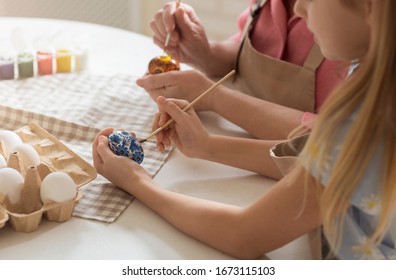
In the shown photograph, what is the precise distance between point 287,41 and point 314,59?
0.11 metres

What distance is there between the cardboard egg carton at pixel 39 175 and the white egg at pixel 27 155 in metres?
0.01

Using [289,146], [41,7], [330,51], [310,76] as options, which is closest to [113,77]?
[310,76]

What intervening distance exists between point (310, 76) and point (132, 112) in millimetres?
369

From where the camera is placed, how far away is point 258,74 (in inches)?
51.6

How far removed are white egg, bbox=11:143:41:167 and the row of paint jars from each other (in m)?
0.45

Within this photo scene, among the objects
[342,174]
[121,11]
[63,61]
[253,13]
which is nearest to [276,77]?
[253,13]

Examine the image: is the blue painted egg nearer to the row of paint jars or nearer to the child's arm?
the child's arm

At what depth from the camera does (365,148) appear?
0.66 m

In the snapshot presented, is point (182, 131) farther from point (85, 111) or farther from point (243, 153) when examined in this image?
point (85, 111)

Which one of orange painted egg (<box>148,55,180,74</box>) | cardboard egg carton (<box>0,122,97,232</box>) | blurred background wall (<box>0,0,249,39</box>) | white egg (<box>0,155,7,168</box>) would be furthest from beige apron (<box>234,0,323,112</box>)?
blurred background wall (<box>0,0,249,39</box>)

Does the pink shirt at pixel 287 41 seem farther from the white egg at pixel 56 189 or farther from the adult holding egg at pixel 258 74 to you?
the white egg at pixel 56 189

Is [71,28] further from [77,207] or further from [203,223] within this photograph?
[203,223]

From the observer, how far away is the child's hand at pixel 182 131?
42.4 inches

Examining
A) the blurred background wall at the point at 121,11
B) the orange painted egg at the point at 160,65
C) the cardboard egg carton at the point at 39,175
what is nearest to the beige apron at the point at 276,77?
the orange painted egg at the point at 160,65
